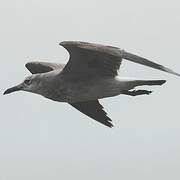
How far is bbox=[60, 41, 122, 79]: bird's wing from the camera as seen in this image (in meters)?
19.9

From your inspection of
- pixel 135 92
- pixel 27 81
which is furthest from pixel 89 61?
pixel 27 81

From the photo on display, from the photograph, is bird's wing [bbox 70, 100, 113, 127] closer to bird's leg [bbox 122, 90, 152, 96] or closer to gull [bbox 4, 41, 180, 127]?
gull [bbox 4, 41, 180, 127]

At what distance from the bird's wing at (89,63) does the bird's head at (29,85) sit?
124 cm

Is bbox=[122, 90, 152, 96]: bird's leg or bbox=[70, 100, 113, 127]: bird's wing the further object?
bbox=[70, 100, 113, 127]: bird's wing

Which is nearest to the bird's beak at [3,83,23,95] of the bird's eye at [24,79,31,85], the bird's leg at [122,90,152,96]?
the bird's eye at [24,79,31,85]

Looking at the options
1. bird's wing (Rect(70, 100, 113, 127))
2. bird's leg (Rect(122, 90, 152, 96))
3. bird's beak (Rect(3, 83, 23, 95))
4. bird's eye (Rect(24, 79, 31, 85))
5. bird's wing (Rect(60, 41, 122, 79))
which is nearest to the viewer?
bird's wing (Rect(60, 41, 122, 79))

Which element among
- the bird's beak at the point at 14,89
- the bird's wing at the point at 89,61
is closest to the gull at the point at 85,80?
the bird's wing at the point at 89,61

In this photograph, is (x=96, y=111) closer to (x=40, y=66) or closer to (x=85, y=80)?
(x=40, y=66)

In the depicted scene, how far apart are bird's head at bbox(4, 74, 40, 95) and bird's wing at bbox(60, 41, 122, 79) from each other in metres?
1.24

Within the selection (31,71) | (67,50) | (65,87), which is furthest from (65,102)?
(31,71)

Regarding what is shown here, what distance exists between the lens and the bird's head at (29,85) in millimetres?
21869

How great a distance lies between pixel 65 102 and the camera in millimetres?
Result: 21281

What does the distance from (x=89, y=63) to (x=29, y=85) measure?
246 cm

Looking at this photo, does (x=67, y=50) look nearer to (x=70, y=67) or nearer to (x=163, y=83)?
(x=70, y=67)
